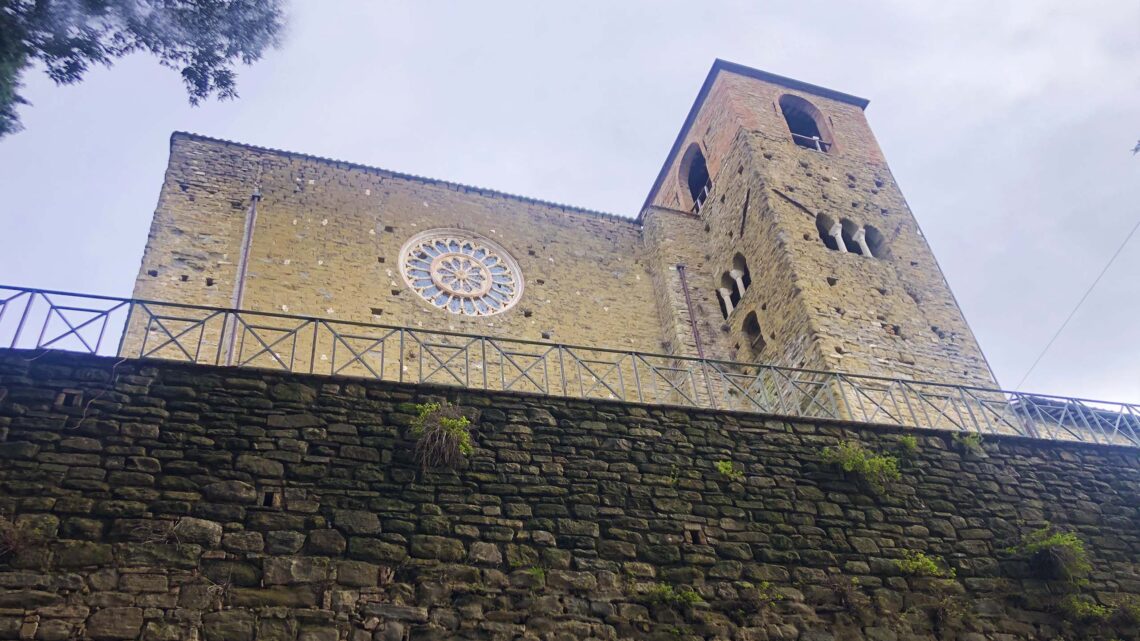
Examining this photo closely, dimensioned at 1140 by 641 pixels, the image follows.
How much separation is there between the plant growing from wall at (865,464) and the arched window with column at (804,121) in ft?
34.2

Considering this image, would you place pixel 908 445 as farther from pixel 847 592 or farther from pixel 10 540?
pixel 10 540

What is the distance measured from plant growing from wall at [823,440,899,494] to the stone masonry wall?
0.46 feet

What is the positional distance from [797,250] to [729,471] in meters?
6.89

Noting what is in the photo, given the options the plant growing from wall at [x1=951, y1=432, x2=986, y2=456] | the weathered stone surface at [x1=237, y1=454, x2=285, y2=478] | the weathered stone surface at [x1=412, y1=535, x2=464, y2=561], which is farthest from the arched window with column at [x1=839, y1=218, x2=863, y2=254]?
the weathered stone surface at [x1=237, y1=454, x2=285, y2=478]

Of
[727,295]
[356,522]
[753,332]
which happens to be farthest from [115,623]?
[727,295]

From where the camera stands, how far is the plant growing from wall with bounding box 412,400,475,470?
6355mm

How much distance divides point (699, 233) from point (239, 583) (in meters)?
12.0

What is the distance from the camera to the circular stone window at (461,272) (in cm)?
1294

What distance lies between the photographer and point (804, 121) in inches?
695

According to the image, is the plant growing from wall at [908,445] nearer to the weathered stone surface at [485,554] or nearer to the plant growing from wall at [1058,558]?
the plant growing from wall at [1058,558]

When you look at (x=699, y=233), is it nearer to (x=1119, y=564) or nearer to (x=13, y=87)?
(x=1119, y=564)

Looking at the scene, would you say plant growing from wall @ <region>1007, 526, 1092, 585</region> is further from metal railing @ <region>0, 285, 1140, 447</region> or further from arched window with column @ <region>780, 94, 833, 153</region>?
arched window with column @ <region>780, 94, 833, 153</region>

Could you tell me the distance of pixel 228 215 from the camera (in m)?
12.4

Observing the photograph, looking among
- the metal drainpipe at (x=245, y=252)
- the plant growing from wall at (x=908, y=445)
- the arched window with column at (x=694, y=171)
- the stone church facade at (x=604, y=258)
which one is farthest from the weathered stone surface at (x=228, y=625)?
the arched window with column at (x=694, y=171)
